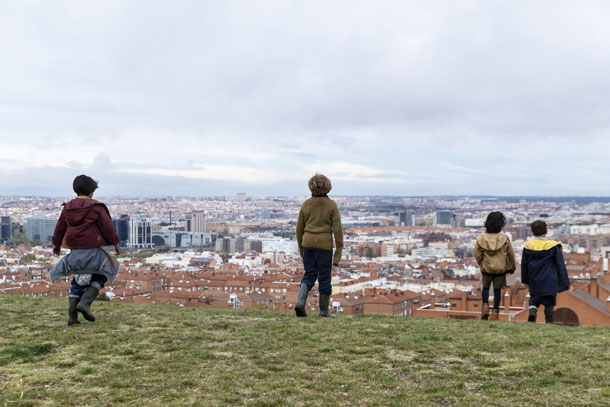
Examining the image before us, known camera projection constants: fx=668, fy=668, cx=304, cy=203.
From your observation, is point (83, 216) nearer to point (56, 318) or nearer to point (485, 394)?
point (56, 318)

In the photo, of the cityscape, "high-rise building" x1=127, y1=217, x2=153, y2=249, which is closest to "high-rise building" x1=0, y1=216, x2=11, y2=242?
the cityscape

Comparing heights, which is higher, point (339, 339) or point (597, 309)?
point (339, 339)

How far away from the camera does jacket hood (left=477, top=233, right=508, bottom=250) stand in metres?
9.29

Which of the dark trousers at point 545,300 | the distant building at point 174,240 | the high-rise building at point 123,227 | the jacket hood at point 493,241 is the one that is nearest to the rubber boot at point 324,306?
the jacket hood at point 493,241

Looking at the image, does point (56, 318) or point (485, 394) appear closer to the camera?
point (485, 394)

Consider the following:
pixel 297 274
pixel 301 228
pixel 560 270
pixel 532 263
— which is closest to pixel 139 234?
pixel 297 274

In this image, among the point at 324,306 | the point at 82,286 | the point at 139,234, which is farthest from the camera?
the point at 139,234

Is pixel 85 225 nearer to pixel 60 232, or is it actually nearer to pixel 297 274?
pixel 60 232

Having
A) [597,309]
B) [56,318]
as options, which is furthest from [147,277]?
[56,318]

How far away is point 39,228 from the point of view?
180250 mm

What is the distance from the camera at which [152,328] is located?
7.25 meters

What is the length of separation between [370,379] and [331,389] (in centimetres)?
44

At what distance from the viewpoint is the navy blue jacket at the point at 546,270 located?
9156mm

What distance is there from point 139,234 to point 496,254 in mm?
176594
